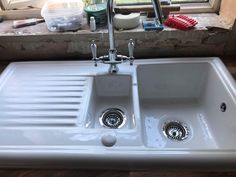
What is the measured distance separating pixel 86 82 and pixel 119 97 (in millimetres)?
175

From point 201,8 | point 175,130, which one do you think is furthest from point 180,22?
point 175,130

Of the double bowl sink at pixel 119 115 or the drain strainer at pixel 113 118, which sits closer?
the double bowl sink at pixel 119 115

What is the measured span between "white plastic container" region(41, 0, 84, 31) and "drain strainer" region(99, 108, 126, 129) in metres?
0.41

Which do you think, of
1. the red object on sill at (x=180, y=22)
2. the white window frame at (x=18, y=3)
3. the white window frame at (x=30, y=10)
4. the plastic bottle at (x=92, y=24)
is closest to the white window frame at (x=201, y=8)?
the white window frame at (x=30, y=10)

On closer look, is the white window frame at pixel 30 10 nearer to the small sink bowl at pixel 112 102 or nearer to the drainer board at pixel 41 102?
the drainer board at pixel 41 102

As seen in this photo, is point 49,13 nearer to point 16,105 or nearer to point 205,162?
→ point 16,105

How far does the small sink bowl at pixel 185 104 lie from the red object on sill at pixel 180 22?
0.53ft

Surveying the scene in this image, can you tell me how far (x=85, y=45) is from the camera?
115 centimetres

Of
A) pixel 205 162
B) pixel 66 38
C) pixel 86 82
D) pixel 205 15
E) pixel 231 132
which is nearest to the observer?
pixel 205 162

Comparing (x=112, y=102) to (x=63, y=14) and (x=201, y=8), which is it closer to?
(x=63, y=14)

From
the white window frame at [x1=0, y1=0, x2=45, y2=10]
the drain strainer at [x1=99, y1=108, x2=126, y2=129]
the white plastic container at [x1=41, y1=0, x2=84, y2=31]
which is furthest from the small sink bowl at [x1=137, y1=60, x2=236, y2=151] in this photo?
the white window frame at [x1=0, y1=0, x2=45, y2=10]

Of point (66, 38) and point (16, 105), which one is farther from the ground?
point (66, 38)

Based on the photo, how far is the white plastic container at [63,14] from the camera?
3.81 feet

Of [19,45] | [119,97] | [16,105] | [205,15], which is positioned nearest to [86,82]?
[119,97]
